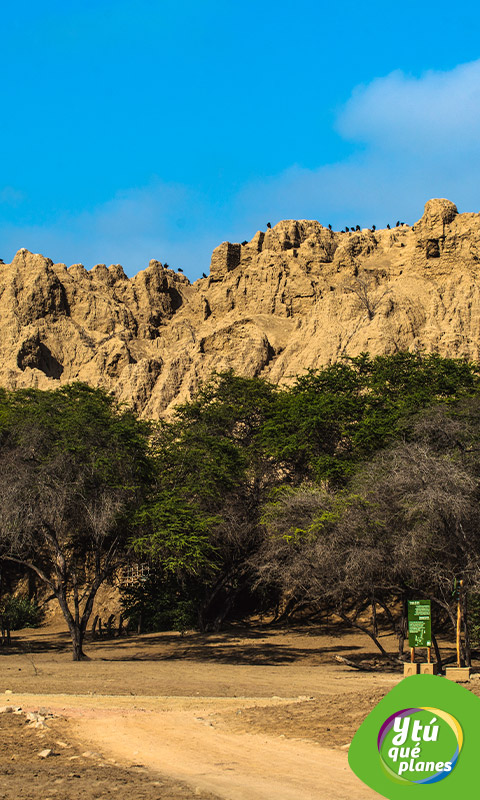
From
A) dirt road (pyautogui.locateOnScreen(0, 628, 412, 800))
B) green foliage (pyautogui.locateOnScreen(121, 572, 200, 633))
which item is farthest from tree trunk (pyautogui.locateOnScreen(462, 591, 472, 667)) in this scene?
green foliage (pyautogui.locateOnScreen(121, 572, 200, 633))

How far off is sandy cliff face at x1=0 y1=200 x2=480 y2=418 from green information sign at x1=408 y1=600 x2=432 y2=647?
998 inches

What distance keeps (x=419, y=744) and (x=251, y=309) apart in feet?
181

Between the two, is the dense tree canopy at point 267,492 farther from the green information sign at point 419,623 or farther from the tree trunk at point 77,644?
the green information sign at point 419,623

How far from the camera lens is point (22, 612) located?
110 ft

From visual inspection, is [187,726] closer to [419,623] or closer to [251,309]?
[419,623]

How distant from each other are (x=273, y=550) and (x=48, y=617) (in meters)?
17.8

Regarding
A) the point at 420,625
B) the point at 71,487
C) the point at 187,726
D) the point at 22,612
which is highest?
the point at 71,487

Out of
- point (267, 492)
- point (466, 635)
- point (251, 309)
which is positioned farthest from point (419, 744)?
point (251, 309)

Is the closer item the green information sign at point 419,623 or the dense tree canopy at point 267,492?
the green information sign at point 419,623

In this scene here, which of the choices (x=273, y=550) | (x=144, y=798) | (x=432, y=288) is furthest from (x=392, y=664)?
(x=432, y=288)

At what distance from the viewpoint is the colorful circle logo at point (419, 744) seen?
6148 millimetres

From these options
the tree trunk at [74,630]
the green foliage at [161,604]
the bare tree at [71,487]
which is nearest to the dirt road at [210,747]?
the bare tree at [71,487]

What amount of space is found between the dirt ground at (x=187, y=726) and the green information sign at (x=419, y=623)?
5.01 feet

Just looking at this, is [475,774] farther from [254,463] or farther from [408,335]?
[408,335]
